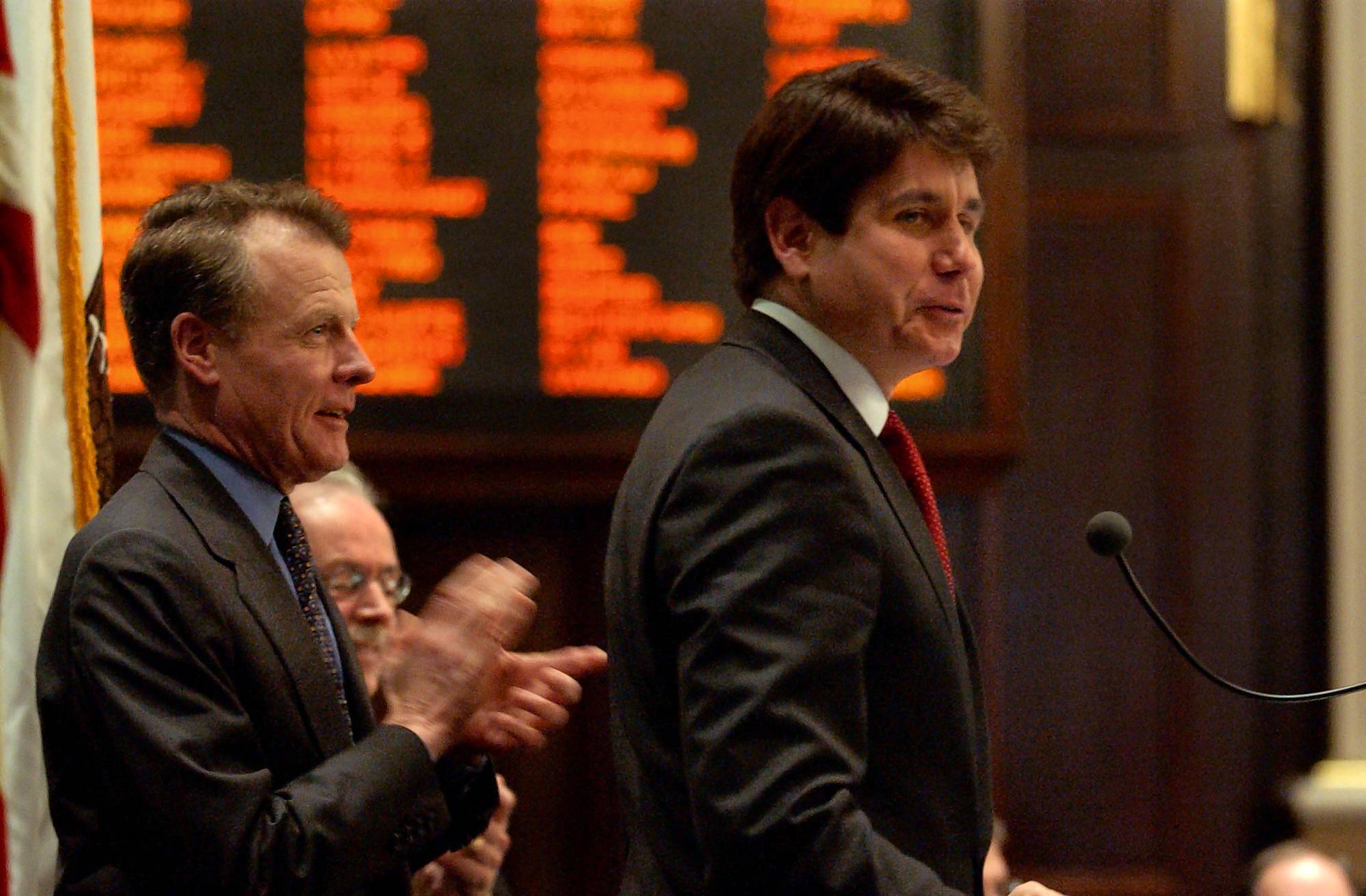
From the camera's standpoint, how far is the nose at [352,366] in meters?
1.63

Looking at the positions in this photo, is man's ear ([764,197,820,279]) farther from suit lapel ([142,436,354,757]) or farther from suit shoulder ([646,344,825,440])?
suit lapel ([142,436,354,757])

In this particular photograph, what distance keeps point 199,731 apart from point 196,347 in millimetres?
397

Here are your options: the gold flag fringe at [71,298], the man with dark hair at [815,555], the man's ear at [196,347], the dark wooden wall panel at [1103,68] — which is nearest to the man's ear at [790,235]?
the man with dark hair at [815,555]

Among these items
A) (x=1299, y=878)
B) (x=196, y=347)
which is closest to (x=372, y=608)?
(x=196, y=347)

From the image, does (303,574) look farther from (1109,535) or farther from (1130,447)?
(1130,447)

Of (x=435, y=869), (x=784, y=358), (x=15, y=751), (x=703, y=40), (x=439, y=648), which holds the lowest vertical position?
(x=435, y=869)

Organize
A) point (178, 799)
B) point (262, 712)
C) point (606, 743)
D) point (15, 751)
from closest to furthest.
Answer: point (178, 799)
point (262, 712)
point (15, 751)
point (606, 743)

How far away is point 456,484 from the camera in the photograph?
320cm

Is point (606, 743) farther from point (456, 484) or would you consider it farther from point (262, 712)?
point (262, 712)

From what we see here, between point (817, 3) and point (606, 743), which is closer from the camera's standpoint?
point (817, 3)

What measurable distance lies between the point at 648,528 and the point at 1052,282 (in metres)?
2.40

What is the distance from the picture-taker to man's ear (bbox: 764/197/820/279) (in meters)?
1.59

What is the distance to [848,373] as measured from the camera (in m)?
1.55

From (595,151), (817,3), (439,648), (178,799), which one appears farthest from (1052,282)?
(178,799)
